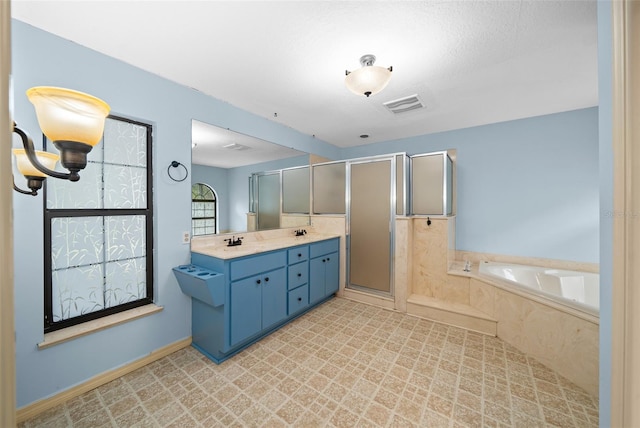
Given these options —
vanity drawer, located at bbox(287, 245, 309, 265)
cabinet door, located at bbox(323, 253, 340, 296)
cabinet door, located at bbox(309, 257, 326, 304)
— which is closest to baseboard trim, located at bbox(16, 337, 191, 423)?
vanity drawer, located at bbox(287, 245, 309, 265)

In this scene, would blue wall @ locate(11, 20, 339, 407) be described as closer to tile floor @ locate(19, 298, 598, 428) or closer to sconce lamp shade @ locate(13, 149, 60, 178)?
tile floor @ locate(19, 298, 598, 428)

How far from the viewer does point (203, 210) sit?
2.42 meters

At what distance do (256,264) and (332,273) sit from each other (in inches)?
55.7

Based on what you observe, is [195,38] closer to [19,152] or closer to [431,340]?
[19,152]

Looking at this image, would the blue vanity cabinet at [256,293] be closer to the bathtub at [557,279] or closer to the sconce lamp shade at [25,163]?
the sconce lamp shade at [25,163]

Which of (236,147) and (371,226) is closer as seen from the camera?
(236,147)

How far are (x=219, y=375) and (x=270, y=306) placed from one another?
2.25 ft

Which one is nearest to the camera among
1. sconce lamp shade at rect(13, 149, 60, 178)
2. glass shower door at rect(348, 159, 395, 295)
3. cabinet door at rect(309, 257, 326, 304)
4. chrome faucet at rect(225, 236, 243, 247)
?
sconce lamp shade at rect(13, 149, 60, 178)

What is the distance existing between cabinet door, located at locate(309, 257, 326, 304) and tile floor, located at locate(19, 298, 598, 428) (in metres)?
0.66

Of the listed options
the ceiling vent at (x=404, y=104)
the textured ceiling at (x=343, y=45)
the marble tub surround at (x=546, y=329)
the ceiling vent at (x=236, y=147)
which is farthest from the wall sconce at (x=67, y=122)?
the marble tub surround at (x=546, y=329)

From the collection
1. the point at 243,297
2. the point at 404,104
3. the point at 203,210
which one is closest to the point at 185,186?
the point at 203,210

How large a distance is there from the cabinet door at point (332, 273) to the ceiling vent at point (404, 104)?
6.72ft

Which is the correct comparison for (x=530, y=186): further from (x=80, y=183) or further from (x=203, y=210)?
(x=80, y=183)

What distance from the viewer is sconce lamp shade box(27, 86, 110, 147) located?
72cm
